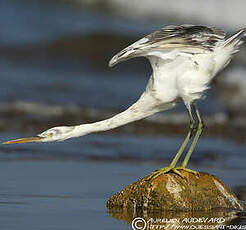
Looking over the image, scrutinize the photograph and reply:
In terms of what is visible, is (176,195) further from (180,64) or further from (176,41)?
(176,41)

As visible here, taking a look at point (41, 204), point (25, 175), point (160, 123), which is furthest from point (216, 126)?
point (41, 204)

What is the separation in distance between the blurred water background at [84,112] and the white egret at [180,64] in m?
0.68

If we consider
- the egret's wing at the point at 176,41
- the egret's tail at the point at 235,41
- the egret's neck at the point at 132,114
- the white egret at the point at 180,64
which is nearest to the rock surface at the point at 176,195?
the white egret at the point at 180,64

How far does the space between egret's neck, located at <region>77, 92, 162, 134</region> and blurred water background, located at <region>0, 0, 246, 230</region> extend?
77cm

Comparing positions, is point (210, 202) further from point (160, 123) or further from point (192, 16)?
point (192, 16)

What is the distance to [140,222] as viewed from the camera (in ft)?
23.2

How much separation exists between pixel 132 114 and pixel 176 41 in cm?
95

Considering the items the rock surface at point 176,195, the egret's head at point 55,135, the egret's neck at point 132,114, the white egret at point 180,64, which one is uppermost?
the white egret at point 180,64

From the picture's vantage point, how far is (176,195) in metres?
7.55

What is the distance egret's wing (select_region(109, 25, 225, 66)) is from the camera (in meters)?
7.79

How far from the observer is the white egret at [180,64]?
310 inches

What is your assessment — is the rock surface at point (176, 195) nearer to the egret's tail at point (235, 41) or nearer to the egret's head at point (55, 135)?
the egret's head at point (55, 135)

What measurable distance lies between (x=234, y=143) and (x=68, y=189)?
473cm

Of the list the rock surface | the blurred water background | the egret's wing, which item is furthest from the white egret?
the blurred water background
